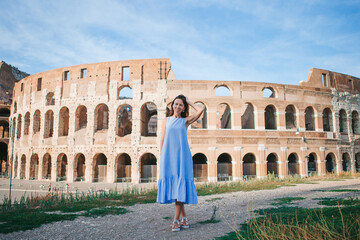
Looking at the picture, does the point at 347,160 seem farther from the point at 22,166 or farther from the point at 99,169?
the point at 22,166

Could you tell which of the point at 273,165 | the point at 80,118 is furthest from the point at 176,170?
the point at 80,118

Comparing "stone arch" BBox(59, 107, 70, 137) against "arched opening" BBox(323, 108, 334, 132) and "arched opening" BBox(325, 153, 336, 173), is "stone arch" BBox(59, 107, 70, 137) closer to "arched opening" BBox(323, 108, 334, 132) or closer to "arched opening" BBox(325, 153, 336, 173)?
"arched opening" BBox(325, 153, 336, 173)

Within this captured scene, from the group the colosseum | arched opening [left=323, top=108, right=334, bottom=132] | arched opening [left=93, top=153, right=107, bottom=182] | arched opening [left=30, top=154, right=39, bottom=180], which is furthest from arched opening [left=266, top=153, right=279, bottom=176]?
arched opening [left=30, top=154, right=39, bottom=180]

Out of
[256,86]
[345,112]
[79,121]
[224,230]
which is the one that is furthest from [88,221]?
[345,112]

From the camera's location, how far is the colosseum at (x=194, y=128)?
20.4 m

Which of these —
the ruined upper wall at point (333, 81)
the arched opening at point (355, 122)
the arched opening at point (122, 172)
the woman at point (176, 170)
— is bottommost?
the arched opening at point (122, 172)

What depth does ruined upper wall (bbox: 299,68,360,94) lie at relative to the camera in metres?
23.9

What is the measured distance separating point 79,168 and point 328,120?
2558 centimetres

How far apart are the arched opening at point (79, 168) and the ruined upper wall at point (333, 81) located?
22.5 metres

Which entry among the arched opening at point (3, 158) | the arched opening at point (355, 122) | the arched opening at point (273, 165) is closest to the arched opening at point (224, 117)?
the arched opening at point (273, 165)

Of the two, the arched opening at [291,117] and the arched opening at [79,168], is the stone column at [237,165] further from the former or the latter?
the arched opening at [79,168]

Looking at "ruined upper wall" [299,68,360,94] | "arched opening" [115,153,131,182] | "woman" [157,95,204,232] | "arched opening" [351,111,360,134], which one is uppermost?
"ruined upper wall" [299,68,360,94]

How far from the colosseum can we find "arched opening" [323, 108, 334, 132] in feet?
0.33

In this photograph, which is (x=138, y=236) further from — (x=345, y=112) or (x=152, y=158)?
(x=345, y=112)
